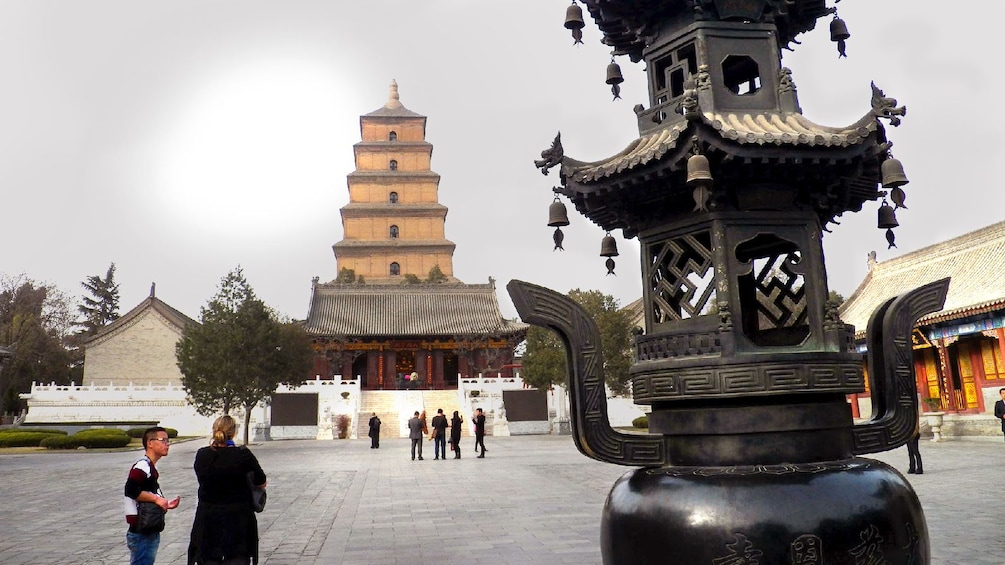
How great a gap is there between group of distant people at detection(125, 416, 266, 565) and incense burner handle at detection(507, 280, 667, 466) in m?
2.25

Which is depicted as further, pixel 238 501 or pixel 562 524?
pixel 562 524

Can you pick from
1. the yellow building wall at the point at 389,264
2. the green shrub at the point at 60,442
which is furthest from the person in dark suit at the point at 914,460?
the yellow building wall at the point at 389,264

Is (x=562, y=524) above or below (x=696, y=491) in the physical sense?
below

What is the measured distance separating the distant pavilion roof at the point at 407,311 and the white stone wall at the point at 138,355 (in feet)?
32.5

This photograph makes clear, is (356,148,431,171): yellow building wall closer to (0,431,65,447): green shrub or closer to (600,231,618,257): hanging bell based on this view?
(0,431,65,447): green shrub

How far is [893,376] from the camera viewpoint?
176 inches

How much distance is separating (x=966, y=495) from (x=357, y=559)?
8581 mm

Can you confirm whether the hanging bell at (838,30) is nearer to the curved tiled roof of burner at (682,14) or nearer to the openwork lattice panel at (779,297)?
the curved tiled roof of burner at (682,14)

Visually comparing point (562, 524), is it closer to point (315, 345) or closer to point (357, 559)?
point (357, 559)

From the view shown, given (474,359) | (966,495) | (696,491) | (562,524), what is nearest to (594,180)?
(696,491)

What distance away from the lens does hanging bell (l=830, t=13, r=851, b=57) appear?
514cm

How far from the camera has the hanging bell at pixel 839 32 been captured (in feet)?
16.9

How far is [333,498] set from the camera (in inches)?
474

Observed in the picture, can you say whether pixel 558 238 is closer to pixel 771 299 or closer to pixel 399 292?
pixel 771 299
